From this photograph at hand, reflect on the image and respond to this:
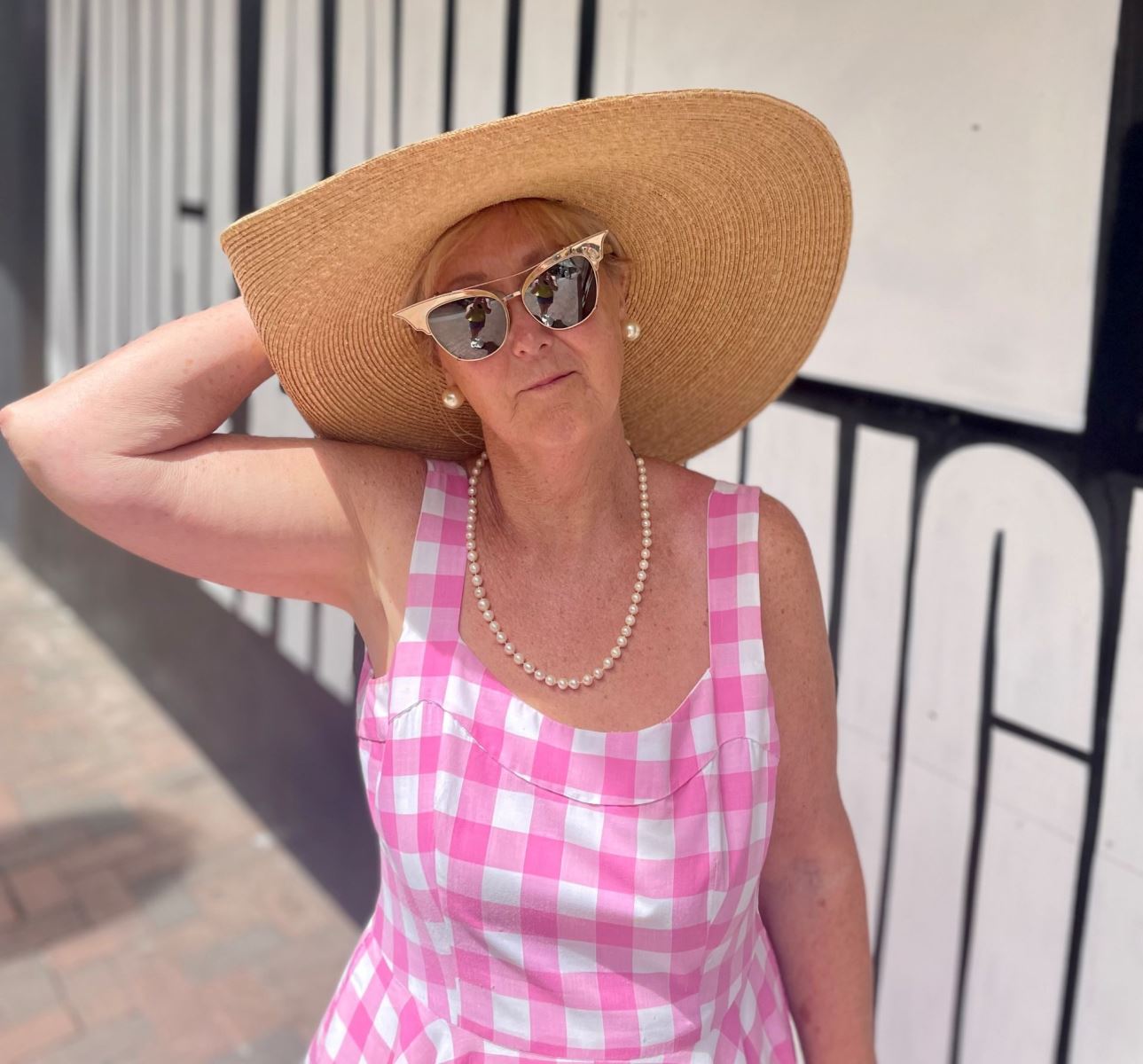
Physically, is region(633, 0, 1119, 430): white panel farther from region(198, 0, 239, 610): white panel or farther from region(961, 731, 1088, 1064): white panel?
region(198, 0, 239, 610): white panel

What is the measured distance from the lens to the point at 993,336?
2.03m

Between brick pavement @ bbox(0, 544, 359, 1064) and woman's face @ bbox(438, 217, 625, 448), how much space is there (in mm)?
2788

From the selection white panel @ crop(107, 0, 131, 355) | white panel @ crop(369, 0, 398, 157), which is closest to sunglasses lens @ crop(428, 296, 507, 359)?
white panel @ crop(369, 0, 398, 157)

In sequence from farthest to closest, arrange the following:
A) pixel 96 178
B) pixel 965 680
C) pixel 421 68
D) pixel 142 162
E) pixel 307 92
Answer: pixel 96 178, pixel 142 162, pixel 307 92, pixel 421 68, pixel 965 680

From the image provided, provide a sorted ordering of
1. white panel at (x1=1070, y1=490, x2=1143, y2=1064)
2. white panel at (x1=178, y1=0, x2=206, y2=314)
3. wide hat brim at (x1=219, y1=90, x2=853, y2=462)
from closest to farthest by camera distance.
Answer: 1. wide hat brim at (x1=219, y1=90, x2=853, y2=462)
2. white panel at (x1=1070, y1=490, x2=1143, y2=1064)
3. white panel at (x1=178, y1=0, x2=206, y2=314)

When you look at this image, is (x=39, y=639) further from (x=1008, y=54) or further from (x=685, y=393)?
(x=1008, y=54)

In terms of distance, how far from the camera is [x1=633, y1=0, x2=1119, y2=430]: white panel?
1867mm

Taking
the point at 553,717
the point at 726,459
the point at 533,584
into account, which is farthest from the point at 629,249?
the point at 726,459

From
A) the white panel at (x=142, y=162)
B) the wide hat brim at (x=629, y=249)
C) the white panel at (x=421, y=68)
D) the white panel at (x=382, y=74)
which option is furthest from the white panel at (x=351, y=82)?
the wide hat brim at (x=629, y=249)

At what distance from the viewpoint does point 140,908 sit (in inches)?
165

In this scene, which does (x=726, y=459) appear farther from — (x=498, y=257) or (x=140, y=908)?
(x=140, y=908)

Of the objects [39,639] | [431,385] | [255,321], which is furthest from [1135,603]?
[39,639]

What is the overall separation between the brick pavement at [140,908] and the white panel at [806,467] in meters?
2.35

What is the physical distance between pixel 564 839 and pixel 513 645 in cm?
27
